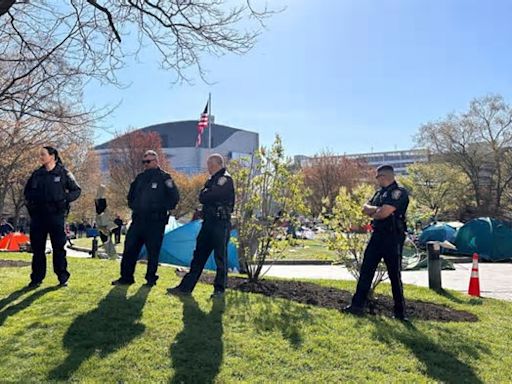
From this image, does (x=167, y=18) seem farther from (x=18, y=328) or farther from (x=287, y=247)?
(x=18, y=328)

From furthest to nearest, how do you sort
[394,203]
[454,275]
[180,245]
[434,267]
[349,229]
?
[454,275]
[180,245]
[434,267]
[349,229]
[394,203]

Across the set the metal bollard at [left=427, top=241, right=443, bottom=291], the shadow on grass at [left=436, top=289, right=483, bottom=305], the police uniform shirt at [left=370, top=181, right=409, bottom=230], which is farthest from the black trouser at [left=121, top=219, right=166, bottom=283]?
the metal bollard at [left=427, top=241, right=443, bottom=291]

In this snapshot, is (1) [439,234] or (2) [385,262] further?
(1) [439,234]

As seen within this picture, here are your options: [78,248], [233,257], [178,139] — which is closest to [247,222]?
[233,257]

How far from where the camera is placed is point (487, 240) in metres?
20.0

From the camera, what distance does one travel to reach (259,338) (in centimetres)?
466

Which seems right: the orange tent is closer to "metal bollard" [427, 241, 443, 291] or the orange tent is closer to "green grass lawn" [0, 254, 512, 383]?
"green grass lawn" [0, 254, 512, 383]

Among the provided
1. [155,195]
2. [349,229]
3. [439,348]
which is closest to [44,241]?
[155,195]

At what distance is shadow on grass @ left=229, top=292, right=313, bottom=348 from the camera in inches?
192

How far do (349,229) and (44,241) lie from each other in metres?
4.19

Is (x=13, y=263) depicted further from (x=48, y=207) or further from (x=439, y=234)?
(x=439, y=234)

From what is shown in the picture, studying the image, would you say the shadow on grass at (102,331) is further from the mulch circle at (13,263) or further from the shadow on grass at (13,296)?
the mulch circle at (13,263)

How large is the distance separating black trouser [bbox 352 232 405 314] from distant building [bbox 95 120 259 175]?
261ft

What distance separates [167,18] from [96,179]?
41316 mm
